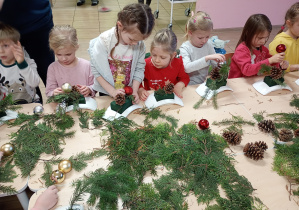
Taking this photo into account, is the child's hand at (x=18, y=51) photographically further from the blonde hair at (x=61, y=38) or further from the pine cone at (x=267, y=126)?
the pine cone at (x=267, y=126)

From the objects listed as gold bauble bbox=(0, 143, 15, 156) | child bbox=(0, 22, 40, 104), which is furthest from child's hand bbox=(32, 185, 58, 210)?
child bbox=(0, 22, 40, 104)

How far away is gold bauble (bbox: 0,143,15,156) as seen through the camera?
1.04m

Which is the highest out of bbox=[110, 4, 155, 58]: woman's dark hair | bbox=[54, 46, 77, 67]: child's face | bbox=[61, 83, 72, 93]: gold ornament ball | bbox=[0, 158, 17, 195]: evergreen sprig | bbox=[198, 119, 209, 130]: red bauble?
bbox=[110, 4, 155, 58]: woman's dark hair

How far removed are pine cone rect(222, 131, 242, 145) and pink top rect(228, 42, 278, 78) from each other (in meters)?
0.68

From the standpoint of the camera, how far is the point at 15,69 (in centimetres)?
157

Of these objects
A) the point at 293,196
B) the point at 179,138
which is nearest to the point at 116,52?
the point at 179,138

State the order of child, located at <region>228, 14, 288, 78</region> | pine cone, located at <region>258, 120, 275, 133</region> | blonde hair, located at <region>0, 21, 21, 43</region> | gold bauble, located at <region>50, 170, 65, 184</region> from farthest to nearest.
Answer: child, located at <region>228, 14, 288, 78</region>, blonde hair, located at <region>0, 21, 21, 43</region>, pine cone, located at <region>258, 120, 275, 133</region>, gold bauble, located at <region>50, 170, 65, 184</region>

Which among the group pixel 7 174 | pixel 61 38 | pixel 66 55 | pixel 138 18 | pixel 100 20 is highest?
pixel 138 18

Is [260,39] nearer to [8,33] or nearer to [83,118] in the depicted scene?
[83,118]

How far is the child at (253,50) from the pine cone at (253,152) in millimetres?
732

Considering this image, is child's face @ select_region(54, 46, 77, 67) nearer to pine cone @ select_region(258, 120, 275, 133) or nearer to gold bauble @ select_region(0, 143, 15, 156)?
gold bauble @ select_region(0, 143, 15, 156)

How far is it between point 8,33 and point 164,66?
3.28ft

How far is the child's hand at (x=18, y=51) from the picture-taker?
1435mm

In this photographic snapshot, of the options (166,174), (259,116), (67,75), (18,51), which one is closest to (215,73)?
(259,116)
